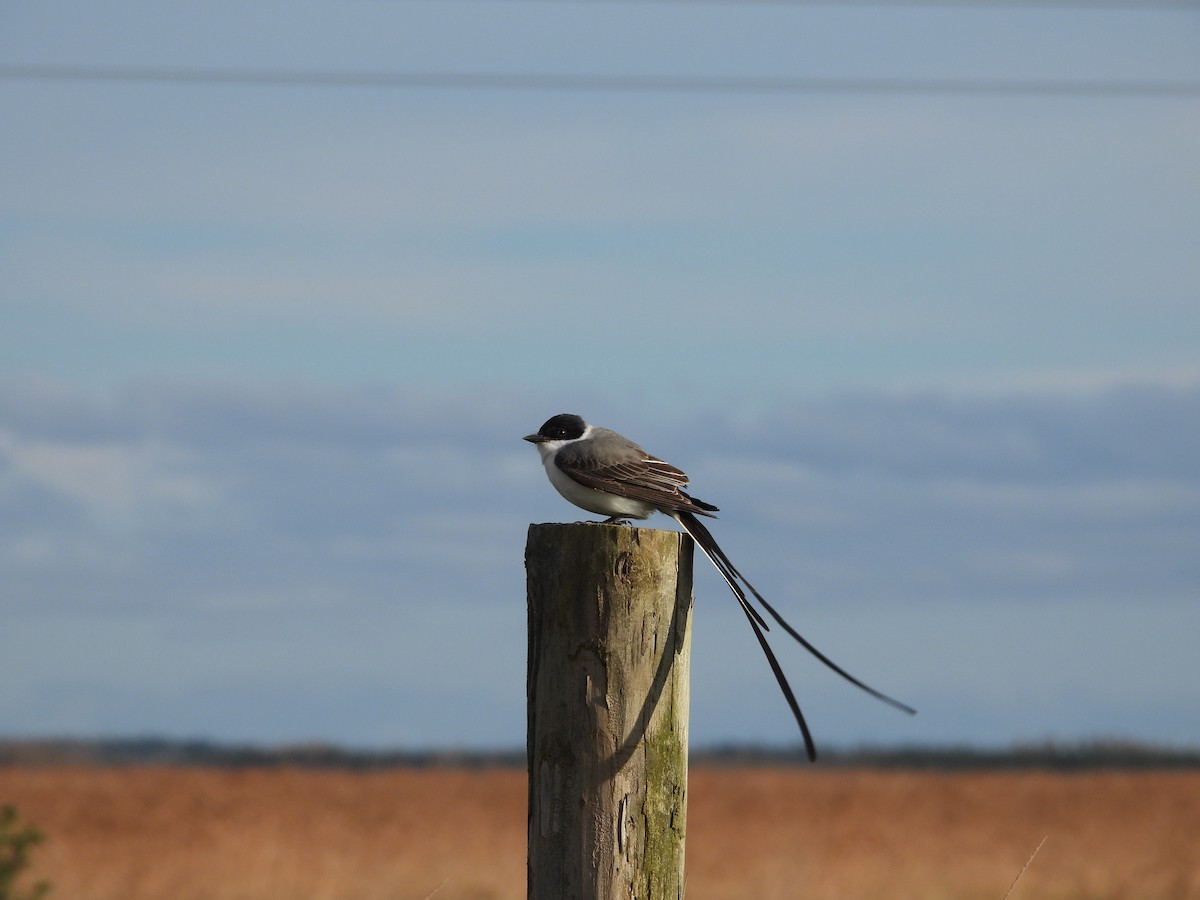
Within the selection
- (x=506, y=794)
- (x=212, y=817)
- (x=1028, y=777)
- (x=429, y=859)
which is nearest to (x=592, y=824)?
(x=429, y=859)

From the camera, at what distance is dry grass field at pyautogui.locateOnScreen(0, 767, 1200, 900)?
16.6 meters

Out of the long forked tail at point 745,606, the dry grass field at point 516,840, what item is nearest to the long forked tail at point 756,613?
the long forked tail at point 745,606

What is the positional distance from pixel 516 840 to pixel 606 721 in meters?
15.8

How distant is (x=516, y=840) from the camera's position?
19.5 metres

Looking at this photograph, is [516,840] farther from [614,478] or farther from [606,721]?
[606,721]

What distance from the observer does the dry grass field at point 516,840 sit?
1659 centimetres

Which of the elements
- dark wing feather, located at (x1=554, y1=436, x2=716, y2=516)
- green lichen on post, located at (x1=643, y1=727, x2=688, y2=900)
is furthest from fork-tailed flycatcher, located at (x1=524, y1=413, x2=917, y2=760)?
green lichen on post, located at (x1=643, y1=727, x2=688, y2=900)

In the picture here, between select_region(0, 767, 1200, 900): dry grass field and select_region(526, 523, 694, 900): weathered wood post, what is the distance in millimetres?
7503

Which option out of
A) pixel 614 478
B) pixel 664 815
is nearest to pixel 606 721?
pixel 664 815

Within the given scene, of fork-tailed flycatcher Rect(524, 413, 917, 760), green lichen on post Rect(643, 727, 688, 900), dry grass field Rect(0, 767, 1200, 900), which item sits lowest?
dry grass field Rect(0, 767, 1200, 900)

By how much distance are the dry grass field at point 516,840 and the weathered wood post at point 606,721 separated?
295 inches

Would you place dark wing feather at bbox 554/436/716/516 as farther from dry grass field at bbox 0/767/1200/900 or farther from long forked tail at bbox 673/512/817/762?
dry grass field at bbox 0/767/1200/900

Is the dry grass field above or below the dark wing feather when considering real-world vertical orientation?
below

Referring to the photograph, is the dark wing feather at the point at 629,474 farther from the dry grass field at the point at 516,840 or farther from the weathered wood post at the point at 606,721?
the dry grass field at the point at 516,840
